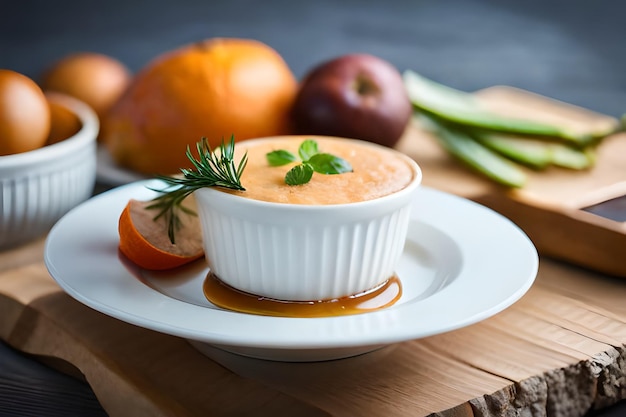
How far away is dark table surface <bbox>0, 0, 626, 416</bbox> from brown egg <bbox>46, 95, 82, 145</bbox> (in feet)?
5.44

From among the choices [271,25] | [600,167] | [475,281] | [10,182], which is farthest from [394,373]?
[271,25]

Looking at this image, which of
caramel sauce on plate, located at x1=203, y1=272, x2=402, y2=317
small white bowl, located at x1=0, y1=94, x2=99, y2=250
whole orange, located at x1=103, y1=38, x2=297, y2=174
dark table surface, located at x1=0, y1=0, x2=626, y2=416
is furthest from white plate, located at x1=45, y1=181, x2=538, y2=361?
dark table surface, located at x1=0, y1=0, x2=626, y2=416

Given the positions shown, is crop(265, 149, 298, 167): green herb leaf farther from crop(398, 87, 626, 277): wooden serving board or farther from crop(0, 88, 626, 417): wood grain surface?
crop(398, 87, 626, 277): wooden serving board

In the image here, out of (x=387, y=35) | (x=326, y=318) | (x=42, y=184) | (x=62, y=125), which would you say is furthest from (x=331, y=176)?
(x=387, y=35)

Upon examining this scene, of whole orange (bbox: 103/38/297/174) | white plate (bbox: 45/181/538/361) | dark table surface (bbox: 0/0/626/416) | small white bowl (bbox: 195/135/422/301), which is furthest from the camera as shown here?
dark table surface (bbox: 0/0/626/416)

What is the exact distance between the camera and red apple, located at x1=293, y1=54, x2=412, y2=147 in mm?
2098

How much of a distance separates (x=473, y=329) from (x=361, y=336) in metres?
0.38

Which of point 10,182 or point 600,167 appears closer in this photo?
point 10,182

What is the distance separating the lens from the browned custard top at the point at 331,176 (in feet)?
4.36

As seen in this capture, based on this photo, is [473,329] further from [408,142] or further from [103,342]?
[408,142]

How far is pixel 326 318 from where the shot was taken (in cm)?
121

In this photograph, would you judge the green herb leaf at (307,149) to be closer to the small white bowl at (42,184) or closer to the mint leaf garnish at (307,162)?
the mint leaf garnish at (307,162)

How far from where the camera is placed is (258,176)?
1399mm

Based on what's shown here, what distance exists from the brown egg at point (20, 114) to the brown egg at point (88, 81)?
661 millimetres
